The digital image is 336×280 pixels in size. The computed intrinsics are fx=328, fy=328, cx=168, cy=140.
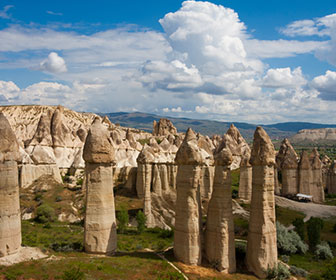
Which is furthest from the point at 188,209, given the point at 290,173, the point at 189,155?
the point at 290,173

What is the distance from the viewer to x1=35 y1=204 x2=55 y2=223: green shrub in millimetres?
38625

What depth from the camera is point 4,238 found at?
19.0 metres

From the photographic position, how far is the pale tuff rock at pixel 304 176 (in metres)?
56.8

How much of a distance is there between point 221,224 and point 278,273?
5.05 meters

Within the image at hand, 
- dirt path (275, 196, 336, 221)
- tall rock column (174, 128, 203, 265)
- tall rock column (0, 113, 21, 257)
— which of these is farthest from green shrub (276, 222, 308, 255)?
tall rock column (0, 113, 21, 257)

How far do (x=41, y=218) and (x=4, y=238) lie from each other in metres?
20.7

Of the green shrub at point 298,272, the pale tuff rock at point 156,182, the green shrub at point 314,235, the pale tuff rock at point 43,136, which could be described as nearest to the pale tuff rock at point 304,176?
the green shrub at point 314,235

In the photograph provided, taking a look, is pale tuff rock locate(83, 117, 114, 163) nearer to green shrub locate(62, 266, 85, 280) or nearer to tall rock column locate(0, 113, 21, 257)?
tall rock column locate(0, 113, 21, 257)

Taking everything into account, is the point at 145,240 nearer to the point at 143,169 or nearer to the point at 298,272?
the point at 298,272

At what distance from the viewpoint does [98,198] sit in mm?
22219

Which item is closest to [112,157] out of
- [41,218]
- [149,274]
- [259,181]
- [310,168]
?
[149,274]

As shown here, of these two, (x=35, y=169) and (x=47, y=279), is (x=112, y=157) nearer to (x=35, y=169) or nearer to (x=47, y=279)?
(x=47, y=279)

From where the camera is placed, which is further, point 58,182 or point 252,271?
point 58,182

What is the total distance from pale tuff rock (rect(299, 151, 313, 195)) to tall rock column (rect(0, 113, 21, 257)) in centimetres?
4929
